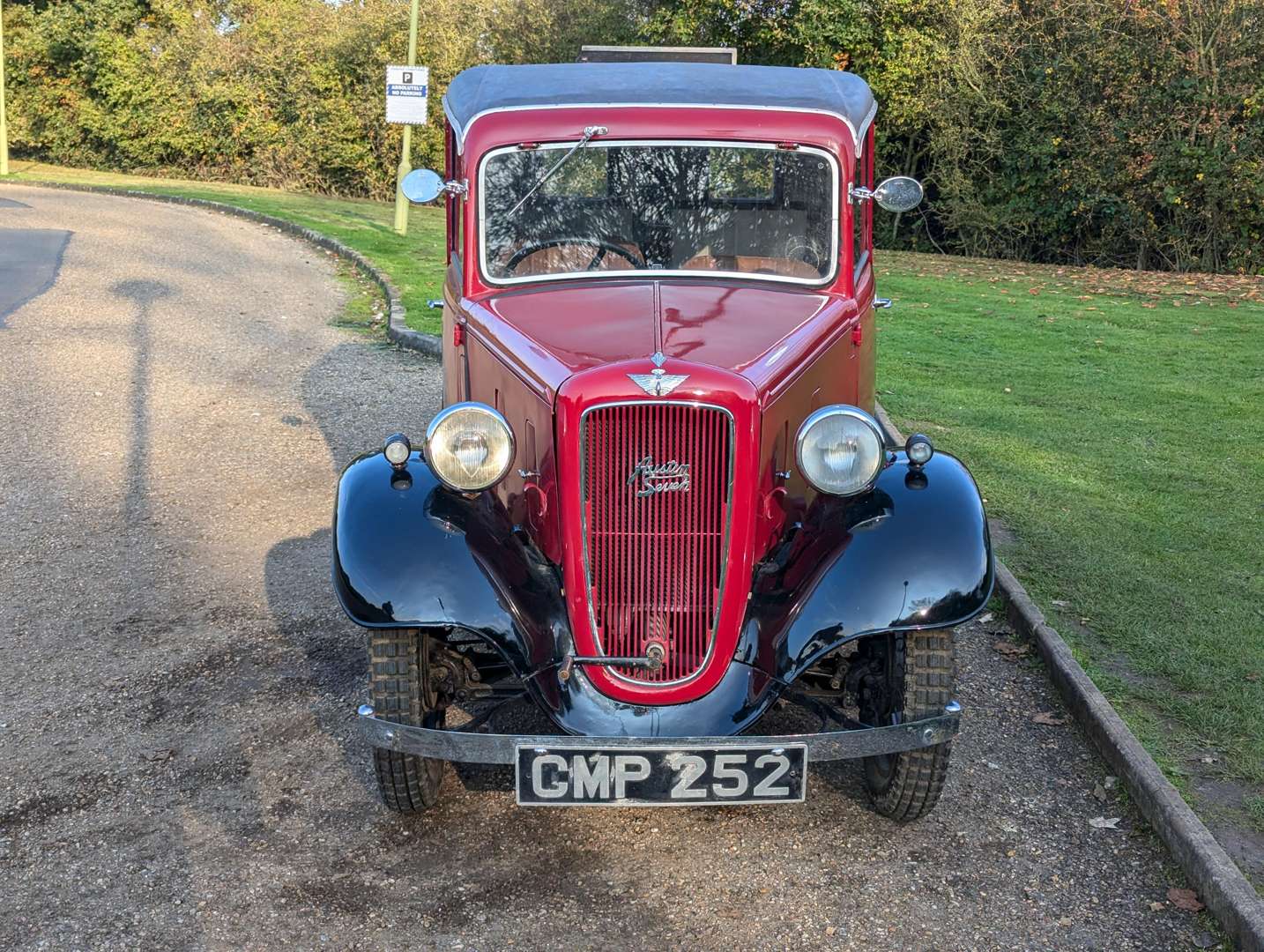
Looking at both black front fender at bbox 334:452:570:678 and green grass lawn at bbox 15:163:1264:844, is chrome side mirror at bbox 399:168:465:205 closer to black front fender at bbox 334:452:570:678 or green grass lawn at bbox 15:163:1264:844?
black front fender at bbox 334:452:570:678

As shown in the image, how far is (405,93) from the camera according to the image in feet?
53.7

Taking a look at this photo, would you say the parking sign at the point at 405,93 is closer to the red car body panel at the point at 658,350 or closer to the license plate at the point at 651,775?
the red car body panel at the point at 658,350

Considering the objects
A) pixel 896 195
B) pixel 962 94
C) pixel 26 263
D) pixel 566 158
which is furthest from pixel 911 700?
pixel 962 94

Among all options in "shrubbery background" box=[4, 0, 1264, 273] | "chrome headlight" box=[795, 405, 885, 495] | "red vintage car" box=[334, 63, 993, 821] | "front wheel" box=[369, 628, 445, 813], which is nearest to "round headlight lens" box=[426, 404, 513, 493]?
"red vintage car" box=[334, 63, 993, 821]

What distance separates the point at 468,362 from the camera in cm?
496

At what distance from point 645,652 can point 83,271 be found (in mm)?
12616

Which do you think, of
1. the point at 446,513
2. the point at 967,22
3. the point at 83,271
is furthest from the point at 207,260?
the point at 446,513

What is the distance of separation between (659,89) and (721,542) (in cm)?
212

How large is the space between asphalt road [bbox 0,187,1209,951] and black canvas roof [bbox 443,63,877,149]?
2.35 m

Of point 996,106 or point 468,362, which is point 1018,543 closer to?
point 468,362

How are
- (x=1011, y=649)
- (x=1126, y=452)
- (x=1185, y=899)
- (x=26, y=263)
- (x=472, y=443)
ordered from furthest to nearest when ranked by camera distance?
(x=26, y=263) → (x=1126, y=452) → (x=1011, y=649) → (x=472, y=443) → (x=1185, y=899)

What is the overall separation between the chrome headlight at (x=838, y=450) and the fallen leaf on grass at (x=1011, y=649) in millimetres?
1821

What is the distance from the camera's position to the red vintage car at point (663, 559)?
12.0 ft

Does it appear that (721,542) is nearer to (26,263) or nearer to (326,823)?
(326,823)
